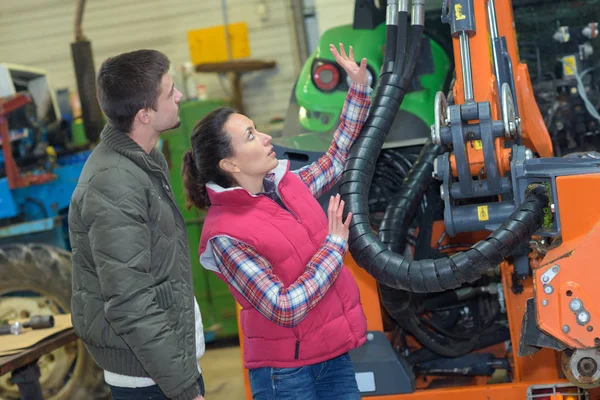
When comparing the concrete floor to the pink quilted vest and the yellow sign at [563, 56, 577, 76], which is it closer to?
the yellow sign at [563, 56, 577, 76]

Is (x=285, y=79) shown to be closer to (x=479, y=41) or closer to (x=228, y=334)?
Result: (x=228, y=334)

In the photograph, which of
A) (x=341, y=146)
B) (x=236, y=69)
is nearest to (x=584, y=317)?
(x=341, y=146)

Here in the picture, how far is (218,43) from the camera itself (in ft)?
29.2

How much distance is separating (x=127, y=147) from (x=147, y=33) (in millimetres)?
7119

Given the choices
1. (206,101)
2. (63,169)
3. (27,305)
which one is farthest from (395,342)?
(206,101)

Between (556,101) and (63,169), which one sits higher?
(556,101)

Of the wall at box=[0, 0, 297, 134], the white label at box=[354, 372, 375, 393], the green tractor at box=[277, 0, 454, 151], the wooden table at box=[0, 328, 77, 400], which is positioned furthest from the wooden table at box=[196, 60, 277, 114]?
the white label at box=[354, 372, 375, 393]

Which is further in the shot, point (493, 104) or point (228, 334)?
point (228, 334)

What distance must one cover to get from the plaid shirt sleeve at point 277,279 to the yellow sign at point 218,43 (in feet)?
21.5

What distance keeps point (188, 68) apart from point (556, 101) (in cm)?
498

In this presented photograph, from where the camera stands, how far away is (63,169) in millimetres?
6211

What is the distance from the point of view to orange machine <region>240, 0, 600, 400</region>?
8.32ft

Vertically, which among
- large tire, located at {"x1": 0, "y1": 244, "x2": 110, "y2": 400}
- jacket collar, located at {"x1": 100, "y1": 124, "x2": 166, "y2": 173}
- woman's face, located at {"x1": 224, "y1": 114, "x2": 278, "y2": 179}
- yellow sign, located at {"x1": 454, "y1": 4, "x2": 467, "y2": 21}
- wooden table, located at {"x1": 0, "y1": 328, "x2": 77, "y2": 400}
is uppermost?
yellow sign, located at {"x1": 454, "y1": 4, "x2": 467, "y2": 21}

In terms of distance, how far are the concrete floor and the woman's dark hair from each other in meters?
3.26
